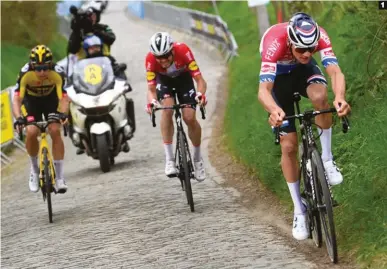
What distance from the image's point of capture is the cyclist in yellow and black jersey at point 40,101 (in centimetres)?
1212

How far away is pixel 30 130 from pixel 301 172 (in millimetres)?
4647

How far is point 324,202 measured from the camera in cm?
765

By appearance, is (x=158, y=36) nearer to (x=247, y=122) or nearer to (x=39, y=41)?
(x=247, y=122)

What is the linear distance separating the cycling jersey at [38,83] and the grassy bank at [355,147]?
2.85 meters

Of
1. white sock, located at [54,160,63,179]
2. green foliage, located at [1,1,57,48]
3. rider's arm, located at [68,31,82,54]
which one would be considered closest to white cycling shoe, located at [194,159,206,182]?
white sock, located at [54,160,63,179]

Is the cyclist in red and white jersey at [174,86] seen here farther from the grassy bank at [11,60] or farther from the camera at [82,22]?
the grassy bank at [11,60]

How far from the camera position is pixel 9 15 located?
34406mm

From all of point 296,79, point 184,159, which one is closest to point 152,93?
point 184,159

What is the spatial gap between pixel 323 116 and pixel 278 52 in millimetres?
725

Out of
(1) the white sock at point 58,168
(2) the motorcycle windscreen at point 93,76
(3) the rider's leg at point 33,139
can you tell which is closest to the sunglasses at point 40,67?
(3) the rider's leg at point 33,139

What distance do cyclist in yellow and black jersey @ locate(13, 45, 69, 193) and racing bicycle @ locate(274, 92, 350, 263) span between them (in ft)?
14.9

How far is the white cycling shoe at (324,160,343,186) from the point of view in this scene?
27.1 feet

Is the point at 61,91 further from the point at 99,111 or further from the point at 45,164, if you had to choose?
the point at 99,111

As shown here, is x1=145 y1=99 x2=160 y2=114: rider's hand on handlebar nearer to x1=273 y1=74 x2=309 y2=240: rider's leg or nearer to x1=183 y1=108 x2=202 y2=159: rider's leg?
x1=183 y1=108 x2=202 y2=159: rider's leg
